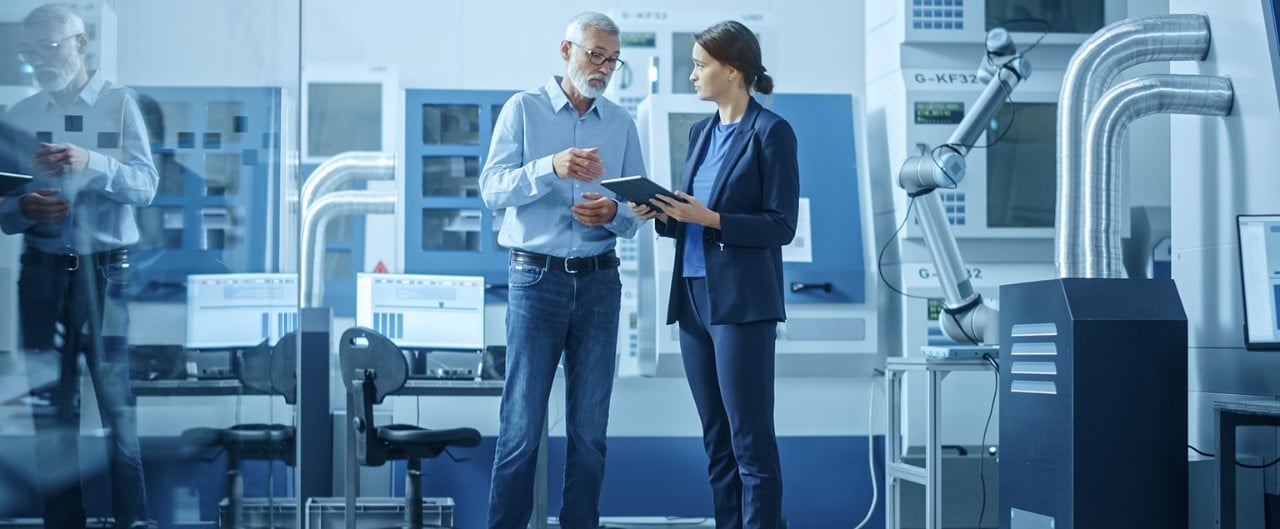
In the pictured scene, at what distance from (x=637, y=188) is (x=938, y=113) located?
1879 mm

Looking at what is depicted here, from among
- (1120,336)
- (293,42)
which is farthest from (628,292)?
(293,42)

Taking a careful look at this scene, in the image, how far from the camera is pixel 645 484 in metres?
4.16

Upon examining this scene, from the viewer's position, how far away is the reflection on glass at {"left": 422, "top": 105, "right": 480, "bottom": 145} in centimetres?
429

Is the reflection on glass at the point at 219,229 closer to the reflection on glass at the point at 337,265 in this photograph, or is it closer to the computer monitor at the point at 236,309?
the computer monitor at the point at 236,309

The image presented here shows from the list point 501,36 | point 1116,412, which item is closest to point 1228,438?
point 1116,412

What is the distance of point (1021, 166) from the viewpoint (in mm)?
4277

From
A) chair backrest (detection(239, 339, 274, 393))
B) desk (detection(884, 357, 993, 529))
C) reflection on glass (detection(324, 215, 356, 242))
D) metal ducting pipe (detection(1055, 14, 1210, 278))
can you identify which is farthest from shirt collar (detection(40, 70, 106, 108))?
reflection on glass (detection(324, 215, 356, 242))

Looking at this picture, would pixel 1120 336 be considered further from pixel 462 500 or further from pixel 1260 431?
pixel 462 500

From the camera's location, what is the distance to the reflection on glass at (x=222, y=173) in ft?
2.51

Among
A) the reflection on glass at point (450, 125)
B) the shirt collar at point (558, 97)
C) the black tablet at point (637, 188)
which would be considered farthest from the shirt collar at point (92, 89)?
the reflection on glass at point (450, 125)

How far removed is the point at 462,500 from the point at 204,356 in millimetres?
3435

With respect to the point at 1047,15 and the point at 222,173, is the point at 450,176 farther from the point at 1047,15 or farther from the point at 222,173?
the point at 222,173

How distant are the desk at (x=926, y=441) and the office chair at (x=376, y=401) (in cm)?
131

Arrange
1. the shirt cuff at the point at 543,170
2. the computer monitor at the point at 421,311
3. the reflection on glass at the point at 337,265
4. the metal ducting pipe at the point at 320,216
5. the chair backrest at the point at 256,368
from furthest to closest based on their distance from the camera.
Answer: the reflection on glass at the point at 337,265 < the metal ducting pipe at the point at 320,216 < the computer monitor at the point at 421,311 < the shirt cuff at the point at 543,170 < the chair backrest at the point at 256,368
